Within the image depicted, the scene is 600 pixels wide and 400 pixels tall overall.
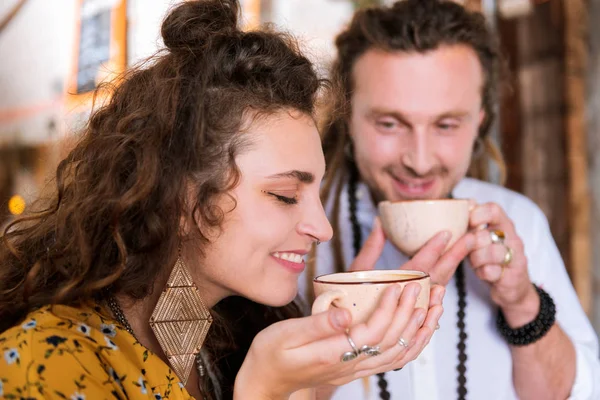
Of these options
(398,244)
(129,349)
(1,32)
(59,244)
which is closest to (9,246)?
(59,244)

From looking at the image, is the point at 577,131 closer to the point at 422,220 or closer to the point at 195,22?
the point at 422,220

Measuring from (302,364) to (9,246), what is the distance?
563 millimetres

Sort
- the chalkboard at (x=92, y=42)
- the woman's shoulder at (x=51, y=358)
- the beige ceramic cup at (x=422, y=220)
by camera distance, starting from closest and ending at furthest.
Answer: the woman's shoulder at (x=51, y=358), the beige ceramic cup at (x=422, y=220), the chalkboard at (x=92, y=42)

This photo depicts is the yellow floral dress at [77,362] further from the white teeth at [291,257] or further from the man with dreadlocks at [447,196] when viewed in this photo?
the man with dreadlocks at [447,196]

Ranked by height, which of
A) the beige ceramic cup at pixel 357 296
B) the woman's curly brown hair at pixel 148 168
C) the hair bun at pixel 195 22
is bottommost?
the beige ceramic cup at pixel 357 296

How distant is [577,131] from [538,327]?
1263 millimetres

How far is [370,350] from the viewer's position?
0.91 m

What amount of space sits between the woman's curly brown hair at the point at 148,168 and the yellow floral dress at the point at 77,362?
62 millimetres

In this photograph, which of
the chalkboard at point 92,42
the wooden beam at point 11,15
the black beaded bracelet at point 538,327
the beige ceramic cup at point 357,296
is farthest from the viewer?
the wooden beam at point 11,15

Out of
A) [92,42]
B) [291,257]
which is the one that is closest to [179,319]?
Answer: [291,257]

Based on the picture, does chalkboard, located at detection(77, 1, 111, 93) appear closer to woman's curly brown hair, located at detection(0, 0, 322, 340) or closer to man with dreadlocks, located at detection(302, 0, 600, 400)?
man with dreadlocks, located at detection(302, 0, 600, 400)

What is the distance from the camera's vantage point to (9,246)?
1.11m

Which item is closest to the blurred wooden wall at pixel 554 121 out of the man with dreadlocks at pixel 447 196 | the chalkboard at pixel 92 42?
the man with dreadlocks at pixel 447 196

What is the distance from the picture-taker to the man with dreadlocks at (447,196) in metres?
1.49
